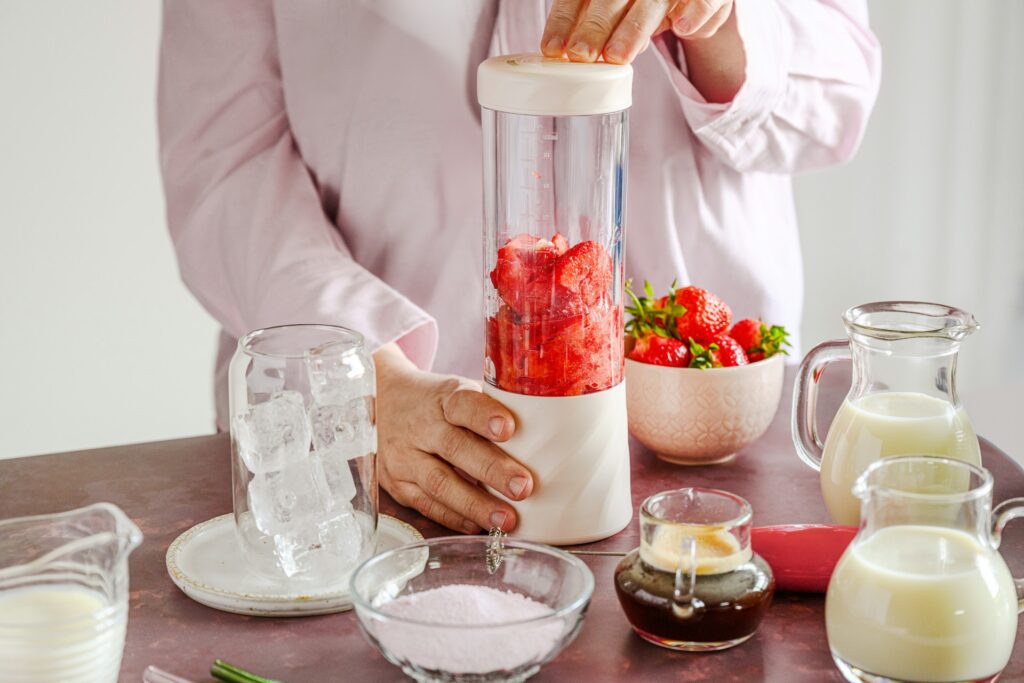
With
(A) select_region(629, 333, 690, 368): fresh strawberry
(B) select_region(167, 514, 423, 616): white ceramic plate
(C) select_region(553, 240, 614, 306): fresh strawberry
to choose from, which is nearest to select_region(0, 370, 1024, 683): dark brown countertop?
(B) select_region(167, 514, 423, 616): white ceramic plate

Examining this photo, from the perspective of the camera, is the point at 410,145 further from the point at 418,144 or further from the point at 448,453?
the point at 448,453

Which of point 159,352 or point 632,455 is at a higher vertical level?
point 632,455

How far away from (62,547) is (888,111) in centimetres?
255

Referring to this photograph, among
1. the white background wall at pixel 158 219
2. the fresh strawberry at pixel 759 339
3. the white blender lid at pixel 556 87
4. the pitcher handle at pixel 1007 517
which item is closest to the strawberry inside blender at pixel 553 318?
the white blender lid at pixel 556 87

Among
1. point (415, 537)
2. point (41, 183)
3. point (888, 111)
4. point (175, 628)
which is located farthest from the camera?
point (888, 111)

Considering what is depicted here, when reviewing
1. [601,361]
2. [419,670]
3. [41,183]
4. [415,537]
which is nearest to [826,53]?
[601,361]

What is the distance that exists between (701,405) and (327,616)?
1.44 feet

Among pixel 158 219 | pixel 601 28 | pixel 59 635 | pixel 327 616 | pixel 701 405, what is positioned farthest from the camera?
pixel 158 219

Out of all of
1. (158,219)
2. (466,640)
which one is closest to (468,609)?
(466,640)

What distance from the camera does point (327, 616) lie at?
98 centimetres

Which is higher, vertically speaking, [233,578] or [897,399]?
[897,399]

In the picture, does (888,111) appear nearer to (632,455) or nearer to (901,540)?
(632,455)

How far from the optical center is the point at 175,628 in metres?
0.96

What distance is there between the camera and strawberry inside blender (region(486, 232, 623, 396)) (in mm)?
1086
